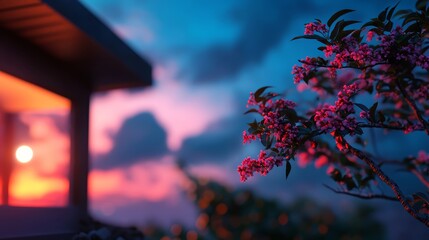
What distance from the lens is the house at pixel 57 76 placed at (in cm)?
452

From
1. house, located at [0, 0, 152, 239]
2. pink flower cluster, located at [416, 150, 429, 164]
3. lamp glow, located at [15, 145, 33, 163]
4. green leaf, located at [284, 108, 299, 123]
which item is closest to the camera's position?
green leaf, located at [284, 108, 299, 123]

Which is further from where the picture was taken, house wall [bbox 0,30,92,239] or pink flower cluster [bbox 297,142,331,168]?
pink flower cluster [bbox 297,142,331,168]

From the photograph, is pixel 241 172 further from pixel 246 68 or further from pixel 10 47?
pixel 246 68

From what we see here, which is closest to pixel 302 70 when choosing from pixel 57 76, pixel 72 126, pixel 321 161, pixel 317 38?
pixel 317 38

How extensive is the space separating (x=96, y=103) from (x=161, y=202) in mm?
2755

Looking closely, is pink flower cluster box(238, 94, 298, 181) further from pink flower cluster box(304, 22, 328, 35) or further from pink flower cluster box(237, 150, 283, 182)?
pink flower cluster box(304, 22, 328, 35)

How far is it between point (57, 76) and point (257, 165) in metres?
3.59

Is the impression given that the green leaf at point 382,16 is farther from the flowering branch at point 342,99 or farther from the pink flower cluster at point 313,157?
the pink flower cluster at point 313,157

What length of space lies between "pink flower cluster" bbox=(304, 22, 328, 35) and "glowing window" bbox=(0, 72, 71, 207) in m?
4.60

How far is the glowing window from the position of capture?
718cm

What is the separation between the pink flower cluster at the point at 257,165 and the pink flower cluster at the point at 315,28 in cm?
80

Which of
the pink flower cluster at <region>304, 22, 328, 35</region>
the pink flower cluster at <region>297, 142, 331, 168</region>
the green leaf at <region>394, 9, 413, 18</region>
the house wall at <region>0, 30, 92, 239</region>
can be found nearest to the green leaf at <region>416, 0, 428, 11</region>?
the green leaf at <region>394, 9, 413, 18</region>

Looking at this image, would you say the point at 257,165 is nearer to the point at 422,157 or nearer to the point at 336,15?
the point at 336,15

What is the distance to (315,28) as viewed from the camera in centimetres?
306
